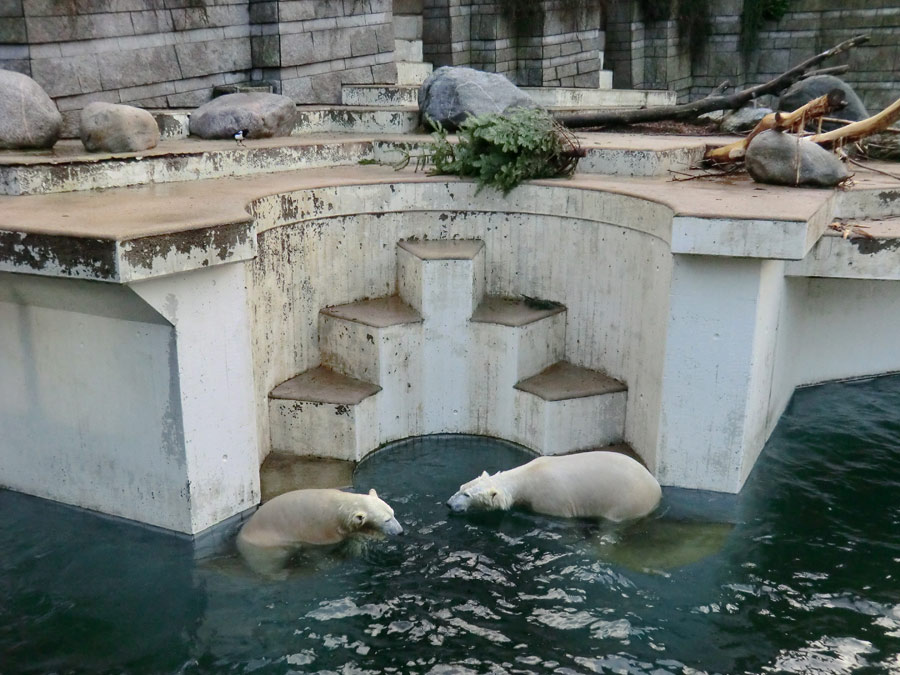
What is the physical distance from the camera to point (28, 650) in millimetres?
5062

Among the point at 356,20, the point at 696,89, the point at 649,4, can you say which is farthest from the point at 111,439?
the point at 696,89

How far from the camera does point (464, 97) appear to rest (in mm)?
10453

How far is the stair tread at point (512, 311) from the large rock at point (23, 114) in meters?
4.30

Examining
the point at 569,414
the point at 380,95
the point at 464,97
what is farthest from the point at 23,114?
the point at 380,95

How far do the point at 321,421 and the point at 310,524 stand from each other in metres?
1.43

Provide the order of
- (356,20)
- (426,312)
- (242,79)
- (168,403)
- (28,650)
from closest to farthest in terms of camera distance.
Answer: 1. (28,650)
2. (168,403)
3. (426,312)
4. (242,79)
5. (356,20)

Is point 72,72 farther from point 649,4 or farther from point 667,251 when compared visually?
point 649,4

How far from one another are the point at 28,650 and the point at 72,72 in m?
6.97

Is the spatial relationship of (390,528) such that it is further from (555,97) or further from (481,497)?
(555,97)

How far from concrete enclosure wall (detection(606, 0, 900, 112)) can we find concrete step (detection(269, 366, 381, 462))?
17.1 m

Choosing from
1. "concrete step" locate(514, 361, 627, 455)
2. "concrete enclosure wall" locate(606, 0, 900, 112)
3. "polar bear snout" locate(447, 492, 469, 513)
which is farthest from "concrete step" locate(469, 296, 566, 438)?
"concrete enclosure wall" locate(606, 0, 900, 112)

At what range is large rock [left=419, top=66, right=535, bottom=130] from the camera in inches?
410

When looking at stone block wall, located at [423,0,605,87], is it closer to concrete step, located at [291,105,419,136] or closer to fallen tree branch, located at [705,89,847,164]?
concrete step, located at [291,105,419,136]

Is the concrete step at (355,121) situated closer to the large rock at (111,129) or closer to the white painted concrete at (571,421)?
the large rock at (111,129)
